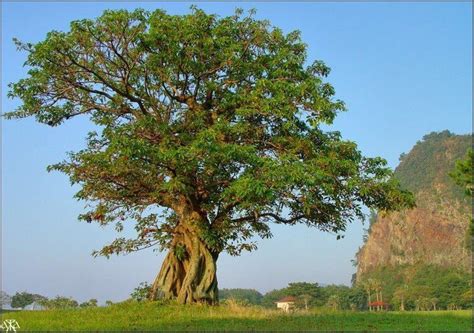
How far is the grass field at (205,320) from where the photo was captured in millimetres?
12562

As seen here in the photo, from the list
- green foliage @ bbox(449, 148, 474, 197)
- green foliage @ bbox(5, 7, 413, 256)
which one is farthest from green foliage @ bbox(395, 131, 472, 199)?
green foliage @ bbox(5, 7, 413, 256)

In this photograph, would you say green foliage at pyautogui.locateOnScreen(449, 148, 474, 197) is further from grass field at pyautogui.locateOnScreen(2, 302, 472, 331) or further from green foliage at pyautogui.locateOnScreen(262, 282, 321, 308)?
green foliage at pyautogui.locateOnScreen(262, 282, 321, 308)

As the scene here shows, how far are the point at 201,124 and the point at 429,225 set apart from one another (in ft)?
433

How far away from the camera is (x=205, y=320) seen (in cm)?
1338

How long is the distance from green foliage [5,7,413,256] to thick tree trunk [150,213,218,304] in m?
0.49

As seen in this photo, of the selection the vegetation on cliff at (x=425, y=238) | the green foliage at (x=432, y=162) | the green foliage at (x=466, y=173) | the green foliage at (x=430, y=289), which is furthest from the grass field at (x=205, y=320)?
the green foliage at (x=432, y=162)

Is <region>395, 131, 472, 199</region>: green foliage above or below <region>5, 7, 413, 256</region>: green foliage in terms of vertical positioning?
above

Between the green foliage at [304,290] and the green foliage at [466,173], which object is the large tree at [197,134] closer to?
the green foliage at [466,173]

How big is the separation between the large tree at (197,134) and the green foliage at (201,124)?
38 mm

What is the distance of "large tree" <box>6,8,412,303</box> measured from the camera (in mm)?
14328

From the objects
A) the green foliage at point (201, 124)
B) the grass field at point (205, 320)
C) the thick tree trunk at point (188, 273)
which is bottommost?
the grass field at point (205, 320)

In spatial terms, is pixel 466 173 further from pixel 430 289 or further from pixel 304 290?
pixel 430 289

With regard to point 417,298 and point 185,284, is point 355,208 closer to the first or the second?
point 185,284

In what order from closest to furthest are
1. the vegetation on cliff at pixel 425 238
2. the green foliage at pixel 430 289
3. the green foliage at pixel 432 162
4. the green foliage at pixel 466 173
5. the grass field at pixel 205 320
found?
the grass field at pixel 205 320 < the green foliage at pixel 466 173 < the green foliage at pixel 430 289 < the vegetation on cliff at pixel 425 238 < the green foliage at pixel 432 162
